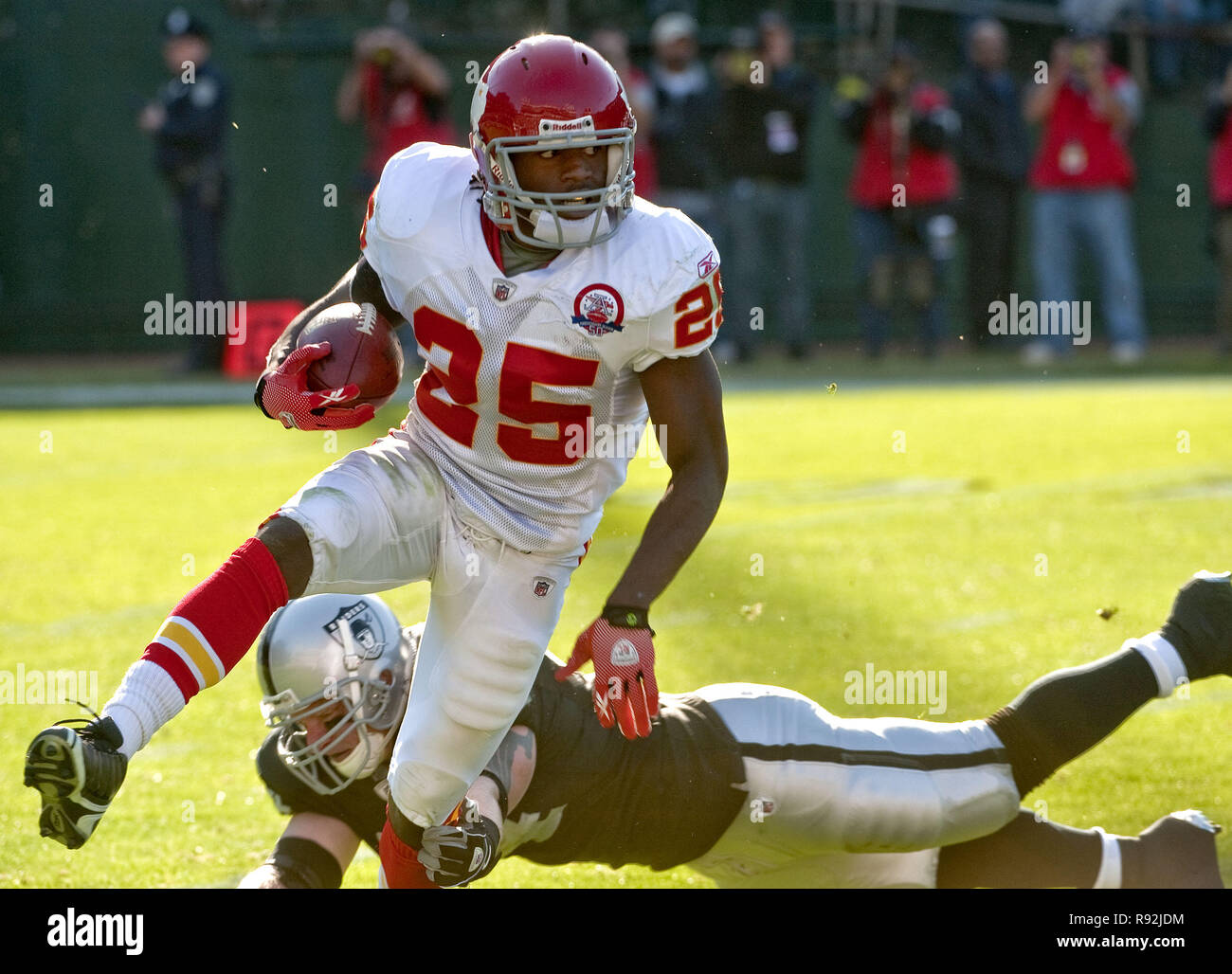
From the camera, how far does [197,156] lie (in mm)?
9977

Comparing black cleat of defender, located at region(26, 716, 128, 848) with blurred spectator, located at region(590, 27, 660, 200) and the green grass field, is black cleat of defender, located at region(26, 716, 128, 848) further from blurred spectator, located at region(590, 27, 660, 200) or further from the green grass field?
blurred spectator, located at region(590, 27, 660, 200)

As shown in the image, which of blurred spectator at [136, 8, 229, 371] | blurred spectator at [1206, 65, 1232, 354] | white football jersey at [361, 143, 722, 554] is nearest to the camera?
white football jersey at [361, 143, 722, 554]

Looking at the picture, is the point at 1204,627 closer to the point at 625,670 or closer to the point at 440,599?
the point at 625,670

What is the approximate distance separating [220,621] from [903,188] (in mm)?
8546

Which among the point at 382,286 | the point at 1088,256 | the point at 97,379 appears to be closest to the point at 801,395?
the point at 1088,256

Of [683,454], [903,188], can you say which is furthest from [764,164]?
[683,454]

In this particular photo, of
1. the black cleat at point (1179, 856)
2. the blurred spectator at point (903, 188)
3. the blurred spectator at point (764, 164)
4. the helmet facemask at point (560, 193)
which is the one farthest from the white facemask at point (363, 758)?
the blurred spectator at point (903, 188)

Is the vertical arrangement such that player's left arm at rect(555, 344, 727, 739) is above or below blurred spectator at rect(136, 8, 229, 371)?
below

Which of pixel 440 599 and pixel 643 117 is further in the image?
pixel 643 117

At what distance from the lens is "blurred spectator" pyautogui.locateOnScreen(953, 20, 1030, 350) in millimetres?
10375

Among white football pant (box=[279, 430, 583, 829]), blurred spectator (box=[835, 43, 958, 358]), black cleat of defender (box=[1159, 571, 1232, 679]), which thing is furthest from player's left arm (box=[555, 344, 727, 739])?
blurred spectator (box=[835, 43, 958, 358])

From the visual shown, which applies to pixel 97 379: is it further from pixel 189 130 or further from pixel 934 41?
pixel 934 41

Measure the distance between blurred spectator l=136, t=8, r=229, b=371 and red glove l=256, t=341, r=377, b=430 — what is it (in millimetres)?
7261

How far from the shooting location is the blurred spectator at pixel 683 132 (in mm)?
9836
